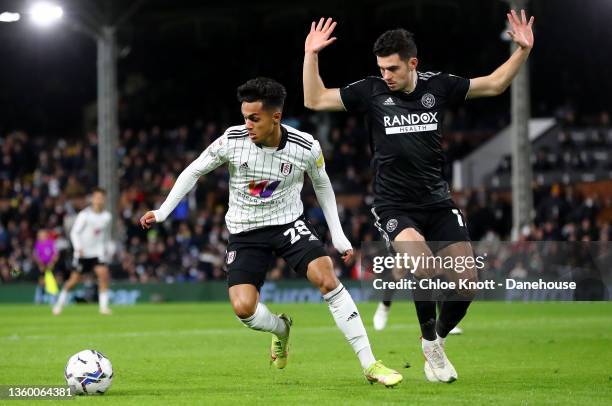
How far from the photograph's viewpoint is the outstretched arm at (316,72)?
926 centimetres

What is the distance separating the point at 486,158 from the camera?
Result: 3509cm

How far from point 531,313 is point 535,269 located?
2.25m

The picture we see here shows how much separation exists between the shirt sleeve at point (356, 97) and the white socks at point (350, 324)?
1406 mm

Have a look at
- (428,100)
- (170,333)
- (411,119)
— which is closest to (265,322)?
(411,119)

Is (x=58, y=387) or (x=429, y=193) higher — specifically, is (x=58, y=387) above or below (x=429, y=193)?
below

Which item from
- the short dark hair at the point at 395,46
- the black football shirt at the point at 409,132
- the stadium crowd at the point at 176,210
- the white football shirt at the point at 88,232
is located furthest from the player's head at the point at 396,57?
the stadium crowd at the point at 176,210

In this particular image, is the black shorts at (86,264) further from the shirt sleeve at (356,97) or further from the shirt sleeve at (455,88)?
the shirt sleeve at (455,88)

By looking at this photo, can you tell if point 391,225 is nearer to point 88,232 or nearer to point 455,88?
point 455,88

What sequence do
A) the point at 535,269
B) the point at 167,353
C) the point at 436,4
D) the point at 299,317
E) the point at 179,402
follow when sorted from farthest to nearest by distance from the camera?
the point at 436,4, the point at 535,269, the point at 299,317, the point at 167,353, the point at 179,402

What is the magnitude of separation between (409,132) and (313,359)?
3508mm

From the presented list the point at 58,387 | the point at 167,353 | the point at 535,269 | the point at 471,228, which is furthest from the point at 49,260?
the point at 58,387

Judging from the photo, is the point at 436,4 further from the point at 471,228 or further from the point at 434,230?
the point at 434,230

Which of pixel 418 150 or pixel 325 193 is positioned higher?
pixel 418 150

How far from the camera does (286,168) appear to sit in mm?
9516
